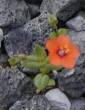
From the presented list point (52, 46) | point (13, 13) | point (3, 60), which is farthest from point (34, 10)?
point (52, 46)

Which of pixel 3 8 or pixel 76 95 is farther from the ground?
pixel 3 8

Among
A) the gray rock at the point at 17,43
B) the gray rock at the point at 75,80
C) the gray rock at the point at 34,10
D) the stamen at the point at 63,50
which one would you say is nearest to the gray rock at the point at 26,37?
the gray rock at the point at 17,43

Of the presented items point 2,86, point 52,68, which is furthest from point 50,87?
point 2,86

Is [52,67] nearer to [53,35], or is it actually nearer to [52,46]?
[53,35]

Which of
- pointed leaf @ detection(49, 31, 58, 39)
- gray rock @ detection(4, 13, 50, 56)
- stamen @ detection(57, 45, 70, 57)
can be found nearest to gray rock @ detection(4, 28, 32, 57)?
gray rock @ detection(4, 13, 50, 56)

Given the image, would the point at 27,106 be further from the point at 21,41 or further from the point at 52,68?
the point at 21,41

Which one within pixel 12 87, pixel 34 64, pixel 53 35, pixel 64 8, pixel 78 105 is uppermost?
pixel 64 8

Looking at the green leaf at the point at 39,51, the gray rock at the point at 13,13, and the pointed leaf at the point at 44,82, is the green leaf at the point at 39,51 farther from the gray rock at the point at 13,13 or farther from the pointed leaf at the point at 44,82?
the gray rock at the point at 13,13
